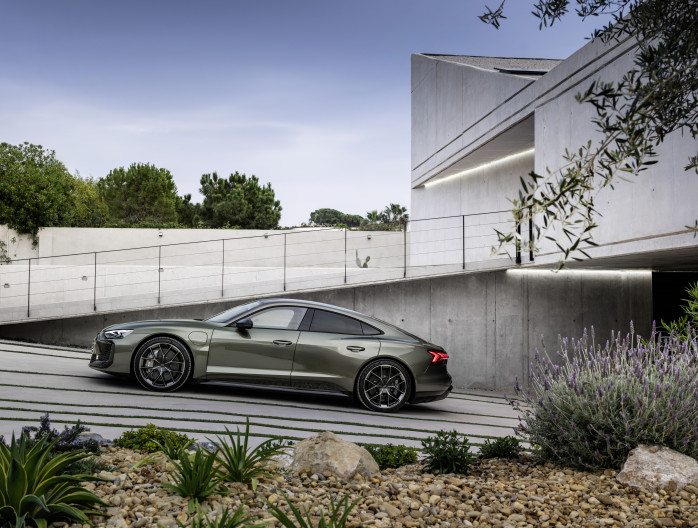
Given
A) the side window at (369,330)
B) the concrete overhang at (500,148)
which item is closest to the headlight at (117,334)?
the side window at (369,330)

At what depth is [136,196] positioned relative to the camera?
44438 millimetres

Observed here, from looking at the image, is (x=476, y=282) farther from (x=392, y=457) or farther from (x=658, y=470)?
(x=658, y=470)

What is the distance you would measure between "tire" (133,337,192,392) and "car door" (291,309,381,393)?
1.43m

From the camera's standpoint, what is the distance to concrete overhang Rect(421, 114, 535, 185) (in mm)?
14508

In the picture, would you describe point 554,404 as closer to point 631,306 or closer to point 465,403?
point 465,403

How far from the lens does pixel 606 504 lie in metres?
4.32

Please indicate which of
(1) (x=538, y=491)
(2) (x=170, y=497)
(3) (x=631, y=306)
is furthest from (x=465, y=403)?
(2) (x=170, y=497)

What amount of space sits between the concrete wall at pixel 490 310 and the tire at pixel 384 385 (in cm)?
621

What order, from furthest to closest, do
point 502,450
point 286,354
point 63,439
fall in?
point 286,354, point 502,450, point 63,439

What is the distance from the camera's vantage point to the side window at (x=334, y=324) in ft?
31.2

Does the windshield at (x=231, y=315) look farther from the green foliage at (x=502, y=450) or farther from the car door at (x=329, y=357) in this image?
the green foliage at (x=502, y=450)

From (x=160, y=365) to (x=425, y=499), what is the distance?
5.70 m

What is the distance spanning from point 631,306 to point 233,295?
919cm

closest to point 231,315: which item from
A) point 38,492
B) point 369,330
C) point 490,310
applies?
point 369,330
